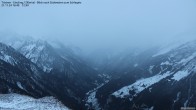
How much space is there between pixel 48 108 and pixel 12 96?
349 inches

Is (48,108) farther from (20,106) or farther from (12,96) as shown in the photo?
(12,96)

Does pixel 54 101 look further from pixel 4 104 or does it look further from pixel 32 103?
pixel 4 104

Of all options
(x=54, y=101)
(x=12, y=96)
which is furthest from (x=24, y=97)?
(x=54, y=101)

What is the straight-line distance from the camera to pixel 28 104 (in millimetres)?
58719

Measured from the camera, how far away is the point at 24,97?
206 ft

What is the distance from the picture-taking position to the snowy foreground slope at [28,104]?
57.1m

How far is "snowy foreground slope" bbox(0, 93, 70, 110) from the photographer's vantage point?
57.1m

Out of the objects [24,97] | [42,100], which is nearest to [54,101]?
[42,100]

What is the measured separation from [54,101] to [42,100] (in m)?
1.86

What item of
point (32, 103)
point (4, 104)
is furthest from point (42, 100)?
point (4, 104)

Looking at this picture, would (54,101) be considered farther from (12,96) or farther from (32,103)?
(12,96)

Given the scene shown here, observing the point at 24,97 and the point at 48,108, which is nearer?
the point at 48,108

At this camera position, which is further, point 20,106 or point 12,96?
point 12,96

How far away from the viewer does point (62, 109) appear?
188 feet
